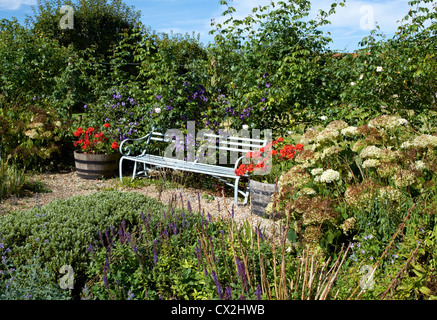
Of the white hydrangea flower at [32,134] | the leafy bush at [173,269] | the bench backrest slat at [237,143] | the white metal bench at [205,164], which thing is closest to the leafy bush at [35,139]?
the white hydrangea flower at [32,134]

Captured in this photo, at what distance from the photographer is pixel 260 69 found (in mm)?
5543

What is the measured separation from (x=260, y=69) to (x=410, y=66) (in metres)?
1.93

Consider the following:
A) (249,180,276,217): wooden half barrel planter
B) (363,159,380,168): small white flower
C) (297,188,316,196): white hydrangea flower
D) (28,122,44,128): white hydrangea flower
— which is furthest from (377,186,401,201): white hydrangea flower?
(28,122,44,128): white hydrangea flower

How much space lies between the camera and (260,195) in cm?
425

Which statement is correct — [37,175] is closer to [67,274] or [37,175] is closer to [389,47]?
[67,274]

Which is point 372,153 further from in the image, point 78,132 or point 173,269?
point 78,132

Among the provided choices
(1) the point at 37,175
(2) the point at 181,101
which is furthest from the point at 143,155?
(1) the point at 37,175

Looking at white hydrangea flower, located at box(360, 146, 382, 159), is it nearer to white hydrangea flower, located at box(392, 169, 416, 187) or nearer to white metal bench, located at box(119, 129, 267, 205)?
white hydrangea flower, located at box(392, 169, 416, 187)

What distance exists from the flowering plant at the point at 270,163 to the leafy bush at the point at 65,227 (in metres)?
1.37

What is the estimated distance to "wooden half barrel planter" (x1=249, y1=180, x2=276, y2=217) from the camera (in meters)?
4.19

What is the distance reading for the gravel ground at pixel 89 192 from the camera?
15.0ft

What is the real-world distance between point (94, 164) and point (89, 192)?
707 millimetres

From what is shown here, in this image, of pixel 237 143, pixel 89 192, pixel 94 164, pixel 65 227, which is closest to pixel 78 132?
pixel 94 164

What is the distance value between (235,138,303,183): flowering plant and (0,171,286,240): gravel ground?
0.44 meters
